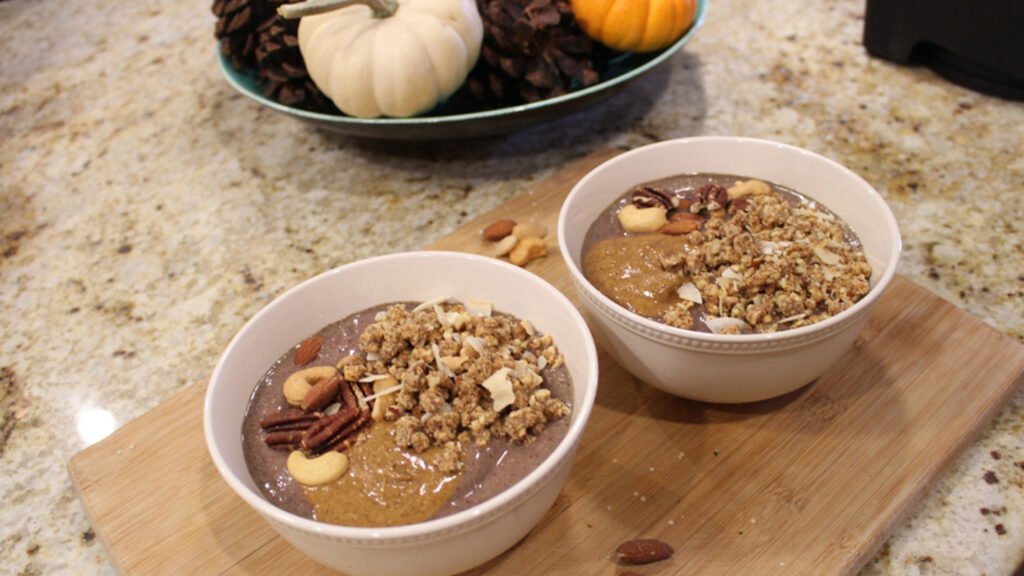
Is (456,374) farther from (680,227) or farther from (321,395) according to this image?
(680,227)

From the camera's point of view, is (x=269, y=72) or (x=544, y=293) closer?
(x=544, y=293)

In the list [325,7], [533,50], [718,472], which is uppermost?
[325,7]

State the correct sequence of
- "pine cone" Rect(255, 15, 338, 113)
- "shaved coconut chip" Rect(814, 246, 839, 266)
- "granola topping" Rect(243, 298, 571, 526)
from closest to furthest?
"granola topping" Rect(243, 298, 571, 526) < "shaved coconut chip" Rect(814, 246, 839, 266) < "pine cone" Rect(255, 15, 338, 113)

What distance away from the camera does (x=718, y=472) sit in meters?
1.16

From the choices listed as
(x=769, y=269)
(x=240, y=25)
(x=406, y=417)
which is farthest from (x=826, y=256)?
(x=240, y=25)

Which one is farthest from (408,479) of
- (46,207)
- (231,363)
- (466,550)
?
(46,207)

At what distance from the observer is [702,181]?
1.43 m

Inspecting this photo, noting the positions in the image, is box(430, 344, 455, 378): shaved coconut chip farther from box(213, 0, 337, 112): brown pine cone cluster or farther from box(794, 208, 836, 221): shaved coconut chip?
box(213, 0, 337, 112): brown pine cone cluster

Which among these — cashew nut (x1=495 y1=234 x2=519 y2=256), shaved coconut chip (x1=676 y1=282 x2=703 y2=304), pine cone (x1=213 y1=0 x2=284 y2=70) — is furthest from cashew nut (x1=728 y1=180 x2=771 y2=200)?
pine cone (x1=213 y1=0 x2=284 y2=70)

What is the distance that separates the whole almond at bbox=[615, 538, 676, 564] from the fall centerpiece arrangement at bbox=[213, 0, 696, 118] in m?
0.95

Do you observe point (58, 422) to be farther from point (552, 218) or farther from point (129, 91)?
point (129, 91)

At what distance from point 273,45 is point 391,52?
0.30 meters

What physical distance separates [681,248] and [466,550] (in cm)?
57

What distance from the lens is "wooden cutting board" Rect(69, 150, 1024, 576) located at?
1.07m
